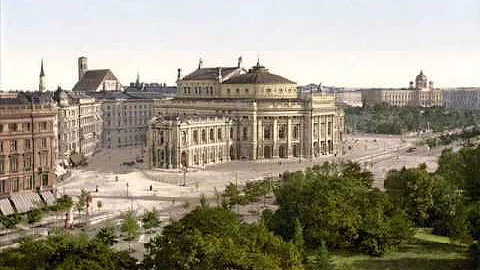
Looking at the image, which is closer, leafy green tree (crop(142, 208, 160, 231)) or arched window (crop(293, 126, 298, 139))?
leafy green tree (crop(142, 208, 160, 231))

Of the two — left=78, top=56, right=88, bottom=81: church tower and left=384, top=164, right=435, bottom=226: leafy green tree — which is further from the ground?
left=78, top=56, right=88, bottom=81: church tower

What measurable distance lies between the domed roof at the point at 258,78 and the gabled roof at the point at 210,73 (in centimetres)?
518

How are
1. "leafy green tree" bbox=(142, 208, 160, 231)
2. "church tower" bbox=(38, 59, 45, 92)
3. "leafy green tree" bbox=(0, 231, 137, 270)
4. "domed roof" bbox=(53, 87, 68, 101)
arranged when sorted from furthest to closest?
"church tower" bbox=(38, 59, 45, 92) → "domed roof" bbox=(53, 87, 68, 101) → "leafy green tree" bbox=(142, 208, 160, 231) → "leafy green tree" bbox=(0, 231, 137, 270)

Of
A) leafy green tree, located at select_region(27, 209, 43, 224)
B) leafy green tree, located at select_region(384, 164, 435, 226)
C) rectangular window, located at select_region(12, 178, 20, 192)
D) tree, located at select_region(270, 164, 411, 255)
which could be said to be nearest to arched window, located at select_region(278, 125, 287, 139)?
leafy green tree, located at select_region(384, 164, 435, 226)

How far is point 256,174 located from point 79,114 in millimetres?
39228

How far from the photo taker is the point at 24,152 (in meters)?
66.4

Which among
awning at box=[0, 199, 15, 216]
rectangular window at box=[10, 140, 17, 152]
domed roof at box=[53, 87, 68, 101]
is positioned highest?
domed roof at box=[53, 87, 68, 101]

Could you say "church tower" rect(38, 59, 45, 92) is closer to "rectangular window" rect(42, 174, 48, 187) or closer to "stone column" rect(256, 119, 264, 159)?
"stone column" rect(256, 119, 264, 159)

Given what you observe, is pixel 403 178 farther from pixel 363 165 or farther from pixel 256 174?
pixel 363 165

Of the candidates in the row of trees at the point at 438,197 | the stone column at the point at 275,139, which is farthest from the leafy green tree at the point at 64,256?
the stone column at the point at 275,139

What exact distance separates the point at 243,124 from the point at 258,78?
14219mm

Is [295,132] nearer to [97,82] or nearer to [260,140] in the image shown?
[260,140]

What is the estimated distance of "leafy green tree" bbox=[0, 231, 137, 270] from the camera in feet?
115

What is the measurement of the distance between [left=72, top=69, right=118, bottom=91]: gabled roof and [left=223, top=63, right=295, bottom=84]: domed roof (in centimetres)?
4915
